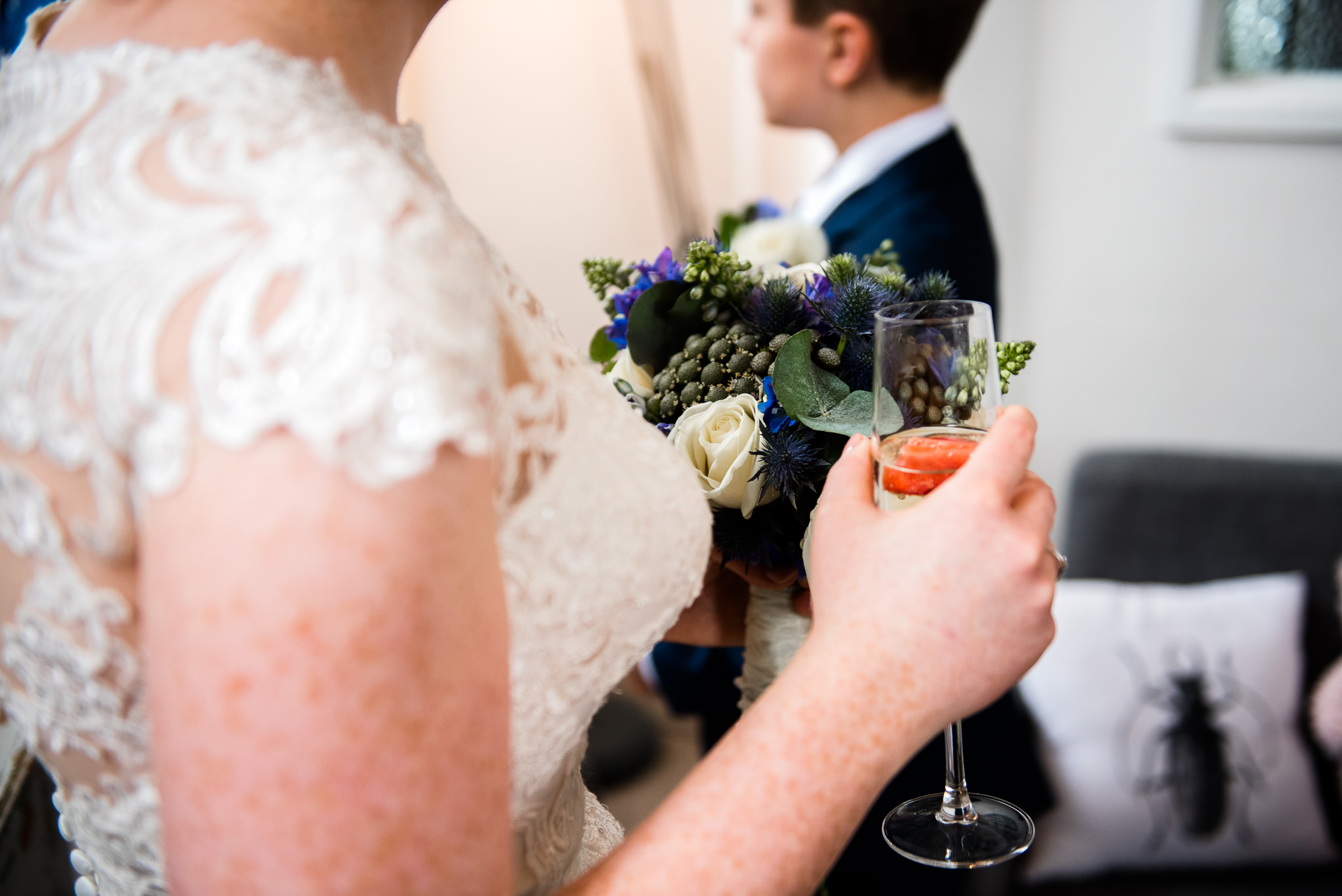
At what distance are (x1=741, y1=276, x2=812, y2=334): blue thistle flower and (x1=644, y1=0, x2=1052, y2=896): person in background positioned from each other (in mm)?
725

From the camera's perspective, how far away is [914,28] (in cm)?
170

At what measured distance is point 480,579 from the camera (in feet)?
1.32

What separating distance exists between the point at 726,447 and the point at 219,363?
0.45 metres

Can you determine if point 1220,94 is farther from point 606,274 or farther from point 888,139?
point 606,274

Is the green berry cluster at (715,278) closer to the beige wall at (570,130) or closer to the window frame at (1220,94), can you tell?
the window frame at (1220,94)

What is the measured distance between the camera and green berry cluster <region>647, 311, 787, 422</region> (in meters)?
0.82

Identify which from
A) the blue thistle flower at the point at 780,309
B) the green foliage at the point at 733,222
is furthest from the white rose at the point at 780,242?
the blue thistle flower at the point at 780,309

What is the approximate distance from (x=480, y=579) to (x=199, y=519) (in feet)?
0.36

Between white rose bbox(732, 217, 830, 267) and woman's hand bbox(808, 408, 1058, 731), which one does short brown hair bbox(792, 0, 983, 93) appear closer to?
white rose bbox(732, 217, 830, 267)

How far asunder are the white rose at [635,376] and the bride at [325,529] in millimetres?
319

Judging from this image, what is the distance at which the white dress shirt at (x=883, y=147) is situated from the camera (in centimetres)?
174

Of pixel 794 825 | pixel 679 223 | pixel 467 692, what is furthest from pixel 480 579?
pixel 679 223

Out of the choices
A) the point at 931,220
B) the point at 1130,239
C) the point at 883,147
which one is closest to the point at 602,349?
the point at 931,220

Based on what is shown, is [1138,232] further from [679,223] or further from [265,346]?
[265,346]
